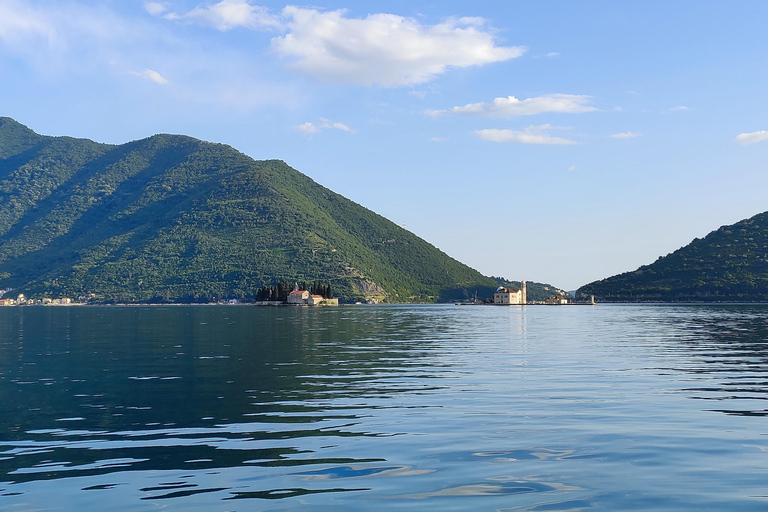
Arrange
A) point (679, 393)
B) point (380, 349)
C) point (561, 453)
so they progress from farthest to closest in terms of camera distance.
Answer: point (380, 349)
point (679, 393)
point (561, 453)

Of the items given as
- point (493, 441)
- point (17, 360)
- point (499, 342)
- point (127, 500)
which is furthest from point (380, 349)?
point (127, 500)

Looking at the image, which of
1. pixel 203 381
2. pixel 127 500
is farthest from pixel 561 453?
pixel 203 381

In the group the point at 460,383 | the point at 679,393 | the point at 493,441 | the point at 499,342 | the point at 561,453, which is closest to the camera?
the point at 561,453

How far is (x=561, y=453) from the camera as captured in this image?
19219 mm

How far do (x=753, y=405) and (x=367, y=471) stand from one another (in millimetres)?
18477

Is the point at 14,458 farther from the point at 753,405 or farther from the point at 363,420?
the point at 753,405

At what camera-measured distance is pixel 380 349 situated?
58031 millimetres

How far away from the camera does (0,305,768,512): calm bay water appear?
15586 millimetres

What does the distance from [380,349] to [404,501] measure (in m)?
43.2

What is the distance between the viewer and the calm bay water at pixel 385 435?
51.1 feet

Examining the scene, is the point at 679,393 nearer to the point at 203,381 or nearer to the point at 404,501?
the point at 404,501

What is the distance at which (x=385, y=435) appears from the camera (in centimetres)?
2206

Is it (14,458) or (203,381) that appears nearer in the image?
(14,458)

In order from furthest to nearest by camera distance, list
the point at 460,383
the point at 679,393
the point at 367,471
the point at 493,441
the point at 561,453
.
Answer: the point at 460,383, the point at 679,393, the point at 493,441, the point at 561,453, the point at 367,471
